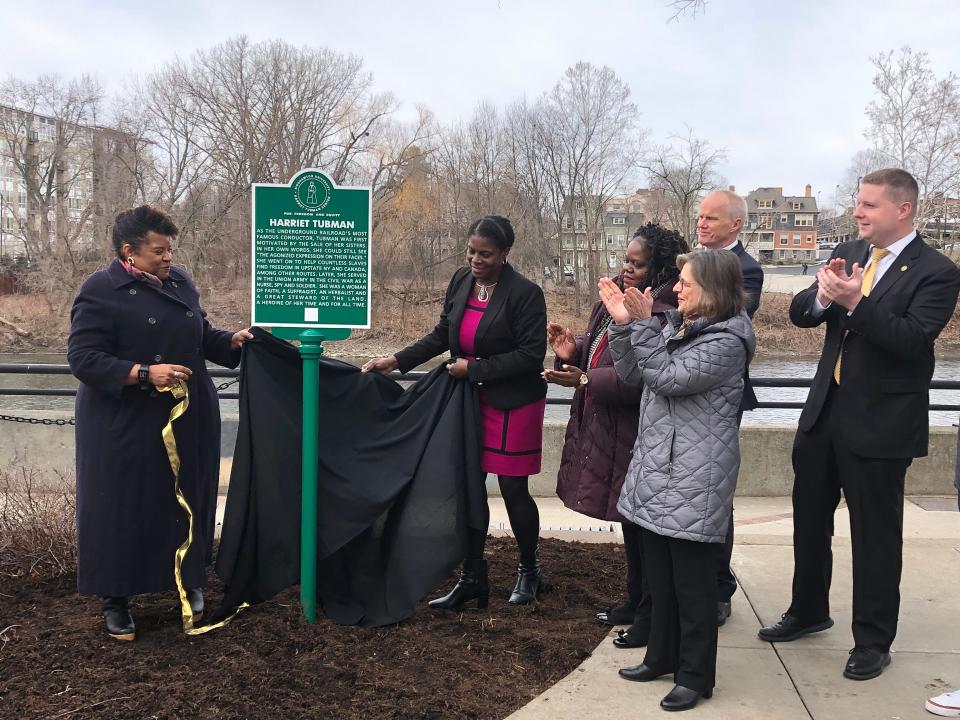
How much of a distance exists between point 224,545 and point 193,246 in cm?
3429

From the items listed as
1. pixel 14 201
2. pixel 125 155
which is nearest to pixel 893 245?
pixel 125 155

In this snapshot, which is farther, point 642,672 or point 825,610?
point 825,610

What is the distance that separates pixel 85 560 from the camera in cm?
408

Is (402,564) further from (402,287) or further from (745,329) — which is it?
(402,287)

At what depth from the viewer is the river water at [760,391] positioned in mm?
15773

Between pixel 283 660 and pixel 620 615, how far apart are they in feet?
5.32

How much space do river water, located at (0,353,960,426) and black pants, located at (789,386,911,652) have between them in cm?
909

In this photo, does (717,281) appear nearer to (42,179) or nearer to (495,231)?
(495,231)

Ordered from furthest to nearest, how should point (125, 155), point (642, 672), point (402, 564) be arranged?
point (125, 155) < point (402, 564) < point (642, 672)

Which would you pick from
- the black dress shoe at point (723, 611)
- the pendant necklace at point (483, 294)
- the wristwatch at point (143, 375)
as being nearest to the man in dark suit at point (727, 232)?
the black dress shoe at point (723, 611)

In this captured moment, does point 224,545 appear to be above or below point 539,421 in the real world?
below

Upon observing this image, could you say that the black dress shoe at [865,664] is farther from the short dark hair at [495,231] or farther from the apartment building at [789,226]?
the apartment building at [789,226]

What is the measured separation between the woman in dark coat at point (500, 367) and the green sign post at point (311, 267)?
0.49 metres

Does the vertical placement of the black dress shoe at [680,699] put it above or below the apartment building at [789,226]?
below
